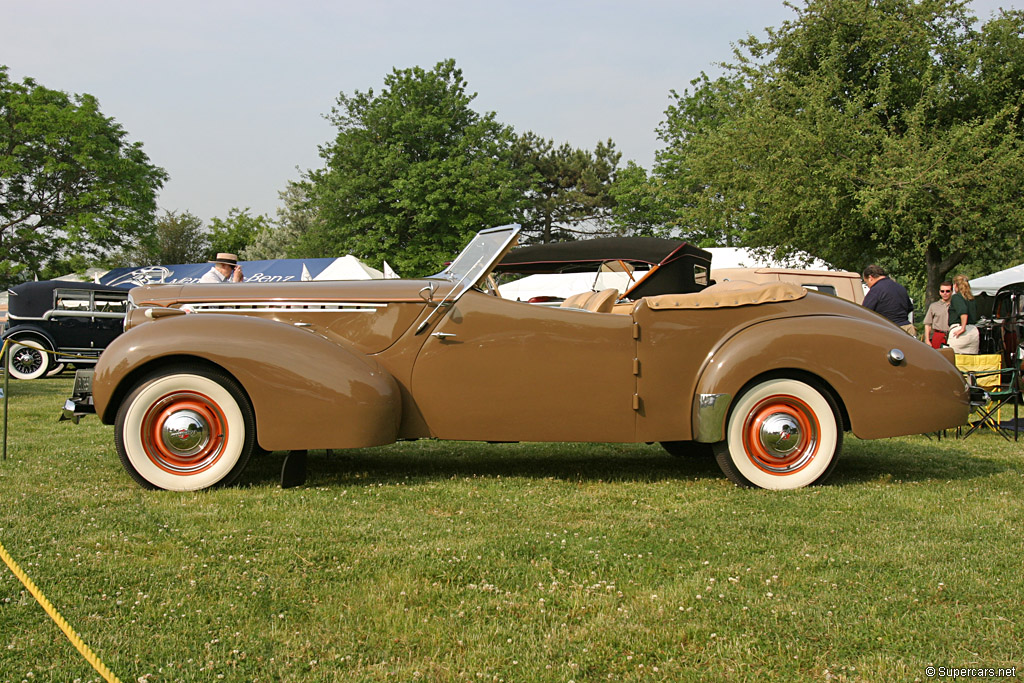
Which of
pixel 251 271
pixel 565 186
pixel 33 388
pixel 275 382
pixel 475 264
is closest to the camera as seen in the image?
pixel 275 382

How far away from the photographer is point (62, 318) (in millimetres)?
16828

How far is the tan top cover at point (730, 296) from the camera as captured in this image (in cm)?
540

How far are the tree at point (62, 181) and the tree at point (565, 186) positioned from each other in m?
21.0

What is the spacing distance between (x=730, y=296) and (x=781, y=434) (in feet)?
3.21

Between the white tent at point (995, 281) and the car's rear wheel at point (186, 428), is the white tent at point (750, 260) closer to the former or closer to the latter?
the white tent at point (995, 281)

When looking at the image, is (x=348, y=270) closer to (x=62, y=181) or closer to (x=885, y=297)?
(x=885, y=297)

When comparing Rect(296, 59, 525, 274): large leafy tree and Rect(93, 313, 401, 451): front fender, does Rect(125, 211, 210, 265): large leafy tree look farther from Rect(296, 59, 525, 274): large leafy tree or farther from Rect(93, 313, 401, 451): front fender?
Rect(93, 313, 401, 451): front fender

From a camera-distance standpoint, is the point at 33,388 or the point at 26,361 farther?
the point at 26,361

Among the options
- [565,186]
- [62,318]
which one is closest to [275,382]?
[62,318]

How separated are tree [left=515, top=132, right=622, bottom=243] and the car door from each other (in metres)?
41.3

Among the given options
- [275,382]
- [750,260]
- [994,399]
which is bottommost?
[994,399]

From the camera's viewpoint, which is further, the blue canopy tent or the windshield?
the blue canopy tent

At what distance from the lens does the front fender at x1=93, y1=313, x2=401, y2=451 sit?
4.94m

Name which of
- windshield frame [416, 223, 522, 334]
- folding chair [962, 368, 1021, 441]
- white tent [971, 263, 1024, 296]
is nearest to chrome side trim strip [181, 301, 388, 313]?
windshield frame [416, 223, 522, 334]
